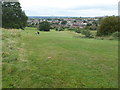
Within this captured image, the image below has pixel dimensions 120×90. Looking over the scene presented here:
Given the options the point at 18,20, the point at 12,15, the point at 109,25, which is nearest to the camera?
the point at 109,25

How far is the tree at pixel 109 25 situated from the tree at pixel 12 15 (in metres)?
17.5

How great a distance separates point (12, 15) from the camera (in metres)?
30.3

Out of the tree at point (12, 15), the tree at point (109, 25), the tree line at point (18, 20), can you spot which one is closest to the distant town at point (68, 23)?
the tree at point (109, 25)

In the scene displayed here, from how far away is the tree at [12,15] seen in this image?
96.8 ft

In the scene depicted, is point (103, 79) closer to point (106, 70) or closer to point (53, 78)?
point (106, 70)

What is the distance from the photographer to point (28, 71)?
15.7 feet

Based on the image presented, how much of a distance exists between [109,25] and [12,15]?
2017cm

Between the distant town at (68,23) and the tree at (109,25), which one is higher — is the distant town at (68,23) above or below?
above

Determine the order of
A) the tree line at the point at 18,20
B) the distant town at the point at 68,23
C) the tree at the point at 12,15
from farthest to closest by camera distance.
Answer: the distant town at the point at 68,23 → the tree at the point at 12,15 → the tree line at the point at 18,20

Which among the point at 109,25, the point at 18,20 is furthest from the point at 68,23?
the point at 109,25

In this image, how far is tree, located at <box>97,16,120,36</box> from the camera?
95.0 ft

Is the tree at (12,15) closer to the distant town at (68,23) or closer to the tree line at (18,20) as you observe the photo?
the tree line at (18,20)

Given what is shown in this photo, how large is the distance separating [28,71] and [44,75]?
64 cm

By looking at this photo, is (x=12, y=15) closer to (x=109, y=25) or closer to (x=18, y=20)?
(x=18, y=20)
